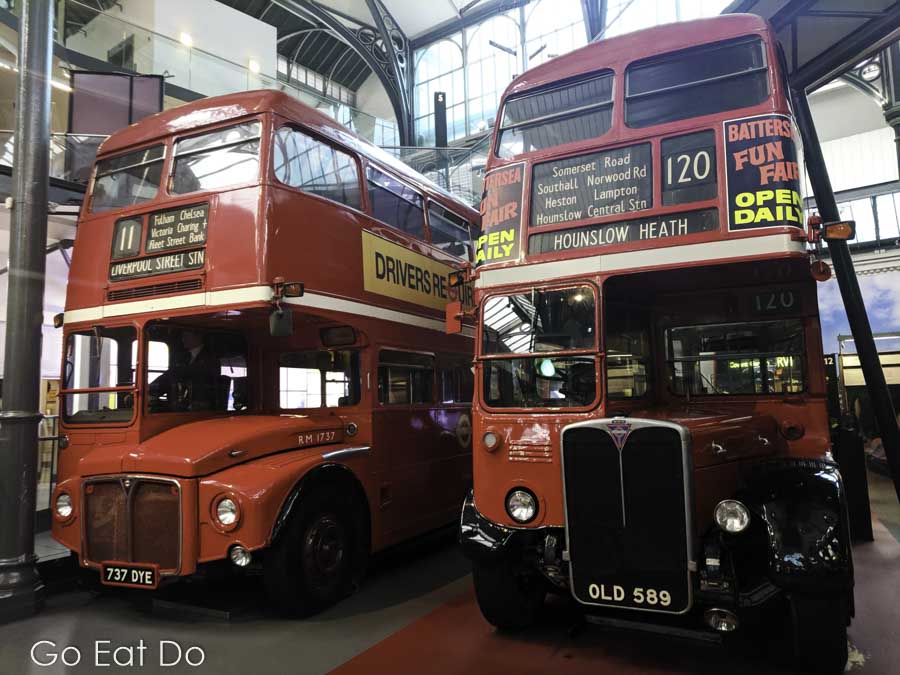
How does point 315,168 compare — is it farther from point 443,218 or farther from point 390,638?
point 390,638

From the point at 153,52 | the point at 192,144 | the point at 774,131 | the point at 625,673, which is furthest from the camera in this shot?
the point at 153,52

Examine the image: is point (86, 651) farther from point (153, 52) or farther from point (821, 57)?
point (153, 52)

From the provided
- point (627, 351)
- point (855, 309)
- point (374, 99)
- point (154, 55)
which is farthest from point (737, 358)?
point (374, 99)

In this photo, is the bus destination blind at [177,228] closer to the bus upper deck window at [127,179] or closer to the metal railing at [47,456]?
the bus upper deck window at [127,179]

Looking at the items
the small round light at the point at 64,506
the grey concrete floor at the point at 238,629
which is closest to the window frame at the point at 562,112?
the grey concrete floor at the point at 238,629

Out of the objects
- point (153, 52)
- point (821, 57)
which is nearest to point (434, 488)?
point (821, 57)

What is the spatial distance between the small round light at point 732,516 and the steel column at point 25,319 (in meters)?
5.13


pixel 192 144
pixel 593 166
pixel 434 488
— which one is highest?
pixel 192 144

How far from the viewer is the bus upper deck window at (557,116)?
181 inches

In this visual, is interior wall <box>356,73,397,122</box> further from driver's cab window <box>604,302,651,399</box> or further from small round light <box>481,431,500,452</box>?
small round light <box>481,431,500,452</box>

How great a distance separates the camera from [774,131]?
13.2ft

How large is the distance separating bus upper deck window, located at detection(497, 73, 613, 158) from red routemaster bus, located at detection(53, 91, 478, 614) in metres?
1.77

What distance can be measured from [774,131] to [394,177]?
400cm

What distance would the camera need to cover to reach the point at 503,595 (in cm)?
418
